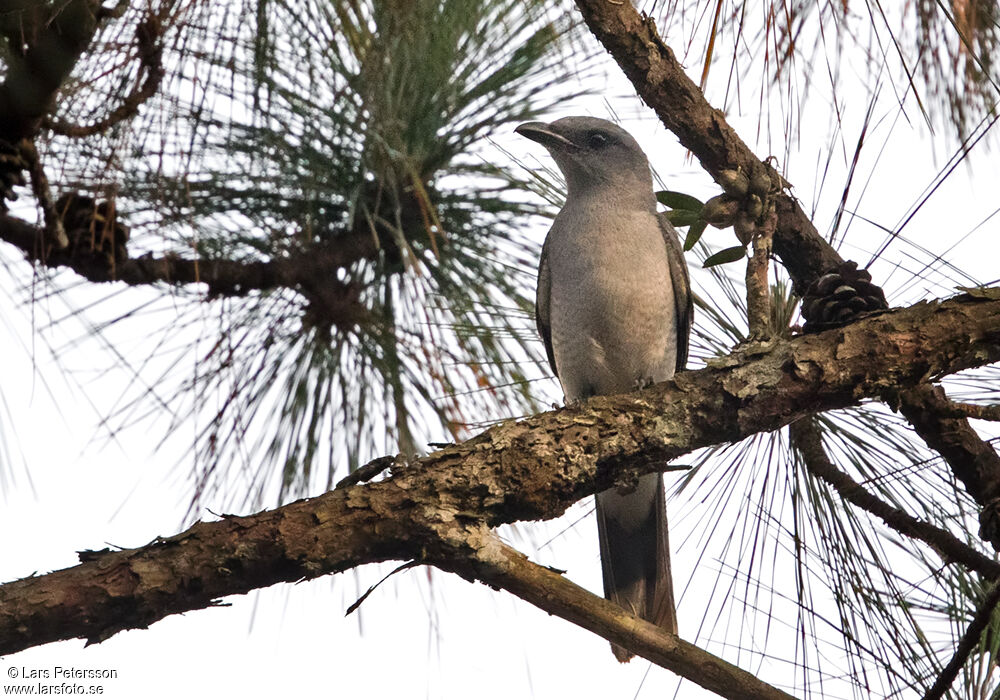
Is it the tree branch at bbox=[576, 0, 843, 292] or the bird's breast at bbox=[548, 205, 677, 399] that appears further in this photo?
the bird's breast at bbox=[548, 205, 677, 399]

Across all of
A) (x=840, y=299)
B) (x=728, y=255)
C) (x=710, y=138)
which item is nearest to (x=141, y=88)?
(x=710, y=138)

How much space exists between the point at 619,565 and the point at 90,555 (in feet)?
7.62

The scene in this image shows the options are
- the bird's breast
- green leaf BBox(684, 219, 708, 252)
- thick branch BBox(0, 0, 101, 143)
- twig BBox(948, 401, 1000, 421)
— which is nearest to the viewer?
twig BBox(948, 401, 1000, 421)

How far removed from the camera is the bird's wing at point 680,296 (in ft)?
12.7

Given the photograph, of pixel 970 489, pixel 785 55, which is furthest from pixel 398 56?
pixel 970 489

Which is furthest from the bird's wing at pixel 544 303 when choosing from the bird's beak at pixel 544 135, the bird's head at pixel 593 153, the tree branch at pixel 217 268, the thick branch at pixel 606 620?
the thick branch at pixel 606 620

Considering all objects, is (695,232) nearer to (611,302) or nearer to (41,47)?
(611,302)

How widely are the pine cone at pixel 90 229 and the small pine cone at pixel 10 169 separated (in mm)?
191

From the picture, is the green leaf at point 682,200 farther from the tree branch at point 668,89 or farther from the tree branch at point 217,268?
the tree branch at point 217,268

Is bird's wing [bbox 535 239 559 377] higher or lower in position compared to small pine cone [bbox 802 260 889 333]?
higher

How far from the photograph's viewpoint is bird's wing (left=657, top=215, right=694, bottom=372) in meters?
3.86

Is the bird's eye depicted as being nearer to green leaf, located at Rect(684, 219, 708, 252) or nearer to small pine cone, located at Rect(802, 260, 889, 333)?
green leaf, located at Rect(684, 219, 708, 252)

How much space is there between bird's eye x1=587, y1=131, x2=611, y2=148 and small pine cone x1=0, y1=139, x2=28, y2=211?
7.11 feet

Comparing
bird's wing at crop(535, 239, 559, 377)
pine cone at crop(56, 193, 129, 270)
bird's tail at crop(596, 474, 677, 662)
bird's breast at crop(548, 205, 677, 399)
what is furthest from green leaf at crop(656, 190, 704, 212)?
pine cone at crop(56, 193, 129, 270)
